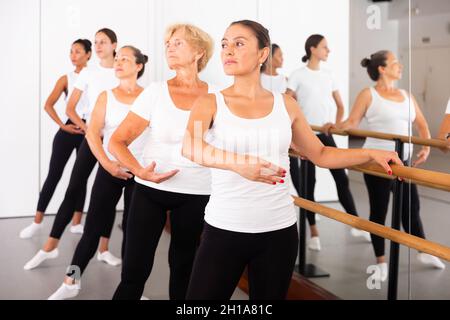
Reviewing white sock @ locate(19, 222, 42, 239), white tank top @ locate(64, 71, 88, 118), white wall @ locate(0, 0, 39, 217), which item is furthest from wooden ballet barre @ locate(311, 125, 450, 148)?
white sock @ locate(19, 222, 42, 239)

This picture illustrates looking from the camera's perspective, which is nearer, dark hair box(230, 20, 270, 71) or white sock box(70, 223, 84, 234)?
dark hair box(230, 20, 270, 71)

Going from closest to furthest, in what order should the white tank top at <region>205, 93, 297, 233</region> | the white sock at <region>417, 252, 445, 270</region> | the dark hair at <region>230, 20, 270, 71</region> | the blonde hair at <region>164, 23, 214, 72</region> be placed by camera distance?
1. the white tank top at <region>205, 93, 297, 233</region>
2. the dark hair at <region>230, 20, 270, 71</region>
3. the white sock at <region>417, 252, 445, 270</region>
4. the blonde hair at <region>164, 23, 214, 72</region>

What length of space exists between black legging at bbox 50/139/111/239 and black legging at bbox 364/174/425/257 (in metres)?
1.69

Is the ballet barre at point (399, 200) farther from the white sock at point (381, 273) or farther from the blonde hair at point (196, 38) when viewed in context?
the blonde hair at point (196, 38)

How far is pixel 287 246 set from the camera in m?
2.29

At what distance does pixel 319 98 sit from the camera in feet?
11.2

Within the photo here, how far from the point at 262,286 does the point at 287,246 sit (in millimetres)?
155

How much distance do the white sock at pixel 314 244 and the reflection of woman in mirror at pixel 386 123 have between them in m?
0.63

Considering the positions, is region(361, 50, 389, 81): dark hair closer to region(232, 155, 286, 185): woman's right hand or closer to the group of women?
the group of women

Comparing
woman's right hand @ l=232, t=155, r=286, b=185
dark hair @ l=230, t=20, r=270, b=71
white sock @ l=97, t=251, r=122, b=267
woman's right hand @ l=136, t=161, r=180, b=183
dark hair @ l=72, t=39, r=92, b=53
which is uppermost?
dark hair @ l=72, t=39, r=92, b=53

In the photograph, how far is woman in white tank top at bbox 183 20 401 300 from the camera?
2227 millimetres

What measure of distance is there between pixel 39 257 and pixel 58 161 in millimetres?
594
